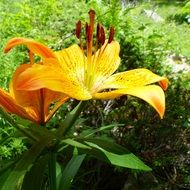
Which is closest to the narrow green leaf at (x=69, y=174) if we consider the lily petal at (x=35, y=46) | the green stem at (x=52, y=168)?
the green stem at (x=52, y=168)

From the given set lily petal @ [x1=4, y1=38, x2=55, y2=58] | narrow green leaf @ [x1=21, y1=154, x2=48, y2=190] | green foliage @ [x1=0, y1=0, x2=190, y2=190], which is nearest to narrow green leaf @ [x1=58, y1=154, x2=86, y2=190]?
narrow green leaf @ [x1=21, y1=154, x2=48, y2=190]

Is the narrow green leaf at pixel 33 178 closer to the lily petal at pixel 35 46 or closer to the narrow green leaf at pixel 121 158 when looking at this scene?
the narrow green leaf at pixel 121 158

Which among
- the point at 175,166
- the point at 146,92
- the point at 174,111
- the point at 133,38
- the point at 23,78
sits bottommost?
the point at 175,166

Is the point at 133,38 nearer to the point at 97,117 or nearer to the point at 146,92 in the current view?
the point at 97,117

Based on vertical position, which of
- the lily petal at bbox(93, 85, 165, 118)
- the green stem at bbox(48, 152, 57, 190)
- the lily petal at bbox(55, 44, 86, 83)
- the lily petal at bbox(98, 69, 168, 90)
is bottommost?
the green stem at bbox(48, 152, 57, 190)

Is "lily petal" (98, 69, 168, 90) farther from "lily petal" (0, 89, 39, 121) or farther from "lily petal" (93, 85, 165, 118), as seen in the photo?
"lily petal" (0, 89, 39, 121)

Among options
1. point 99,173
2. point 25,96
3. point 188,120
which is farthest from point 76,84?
point 188,120

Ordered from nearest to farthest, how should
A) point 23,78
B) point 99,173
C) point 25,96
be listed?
point 23,78
point 25,96
point 99,173
